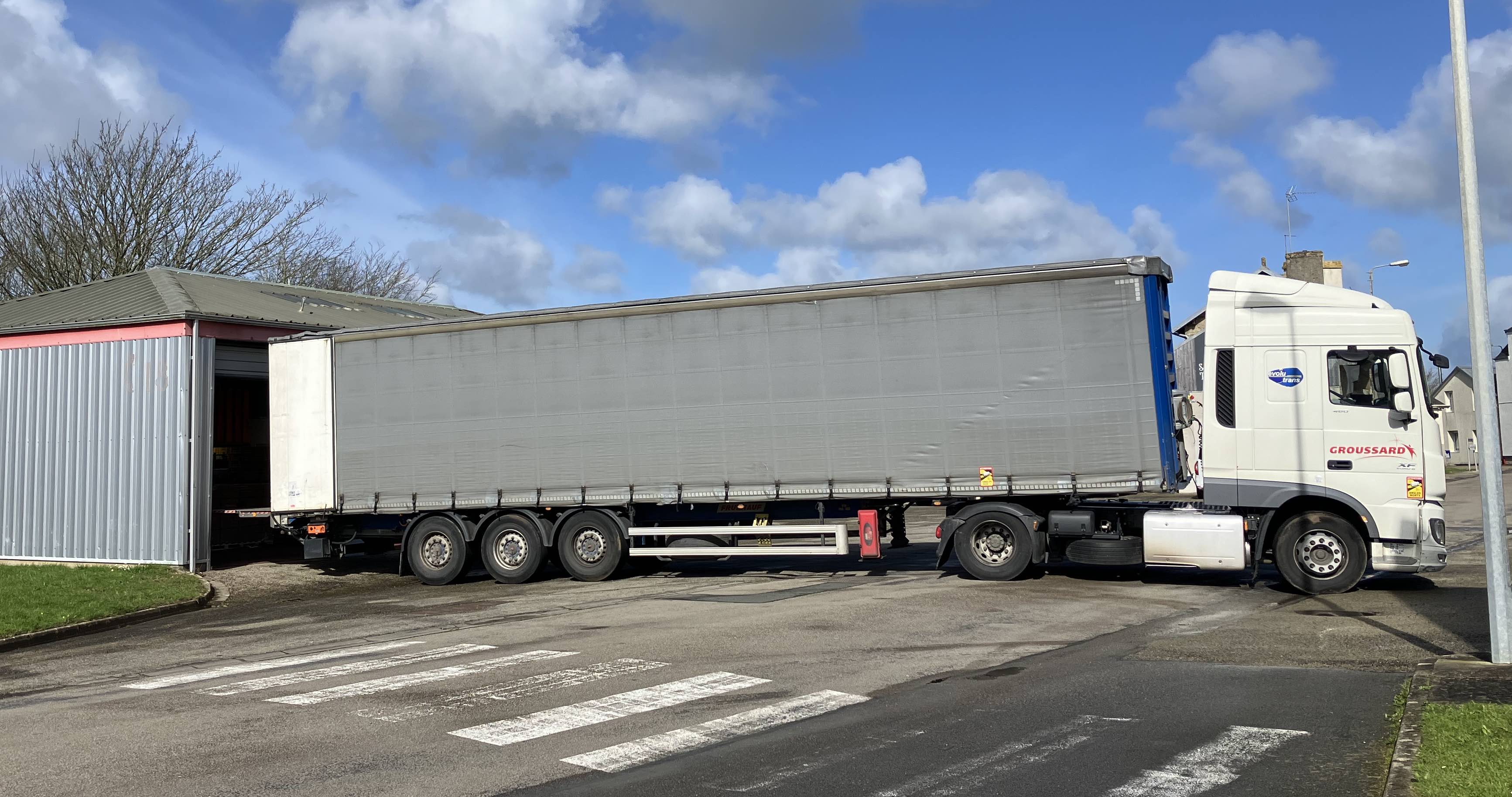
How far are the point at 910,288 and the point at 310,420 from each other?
929cm

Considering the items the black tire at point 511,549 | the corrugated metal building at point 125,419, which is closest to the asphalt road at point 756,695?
the black tire at point 511,549

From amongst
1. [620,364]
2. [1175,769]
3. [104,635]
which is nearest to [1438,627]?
[1175,769]

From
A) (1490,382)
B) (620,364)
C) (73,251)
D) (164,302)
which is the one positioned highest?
(73,251)

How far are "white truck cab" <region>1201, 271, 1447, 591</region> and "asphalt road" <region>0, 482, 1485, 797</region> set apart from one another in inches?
27.1

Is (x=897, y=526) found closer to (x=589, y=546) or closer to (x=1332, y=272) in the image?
(x=589, y=546)

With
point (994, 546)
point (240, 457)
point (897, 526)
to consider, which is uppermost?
point (240, 457)

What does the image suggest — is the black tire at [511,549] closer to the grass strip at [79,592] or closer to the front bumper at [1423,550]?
the grass strip at [79,592]

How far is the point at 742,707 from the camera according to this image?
805 centimetres

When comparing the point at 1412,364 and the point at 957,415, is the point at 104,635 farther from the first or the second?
the point at 1412,364

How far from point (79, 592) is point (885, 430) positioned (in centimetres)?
1094

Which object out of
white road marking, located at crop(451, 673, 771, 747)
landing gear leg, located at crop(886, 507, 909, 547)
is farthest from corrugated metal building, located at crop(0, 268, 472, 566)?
white road marking, located at crop(451, 673, 771, 747)

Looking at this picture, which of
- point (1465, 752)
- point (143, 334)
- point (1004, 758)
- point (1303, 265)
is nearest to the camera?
point (1465, 752)

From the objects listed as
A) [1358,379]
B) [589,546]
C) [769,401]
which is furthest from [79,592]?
[1358,379]

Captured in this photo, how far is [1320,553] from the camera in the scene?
13.5 metres
